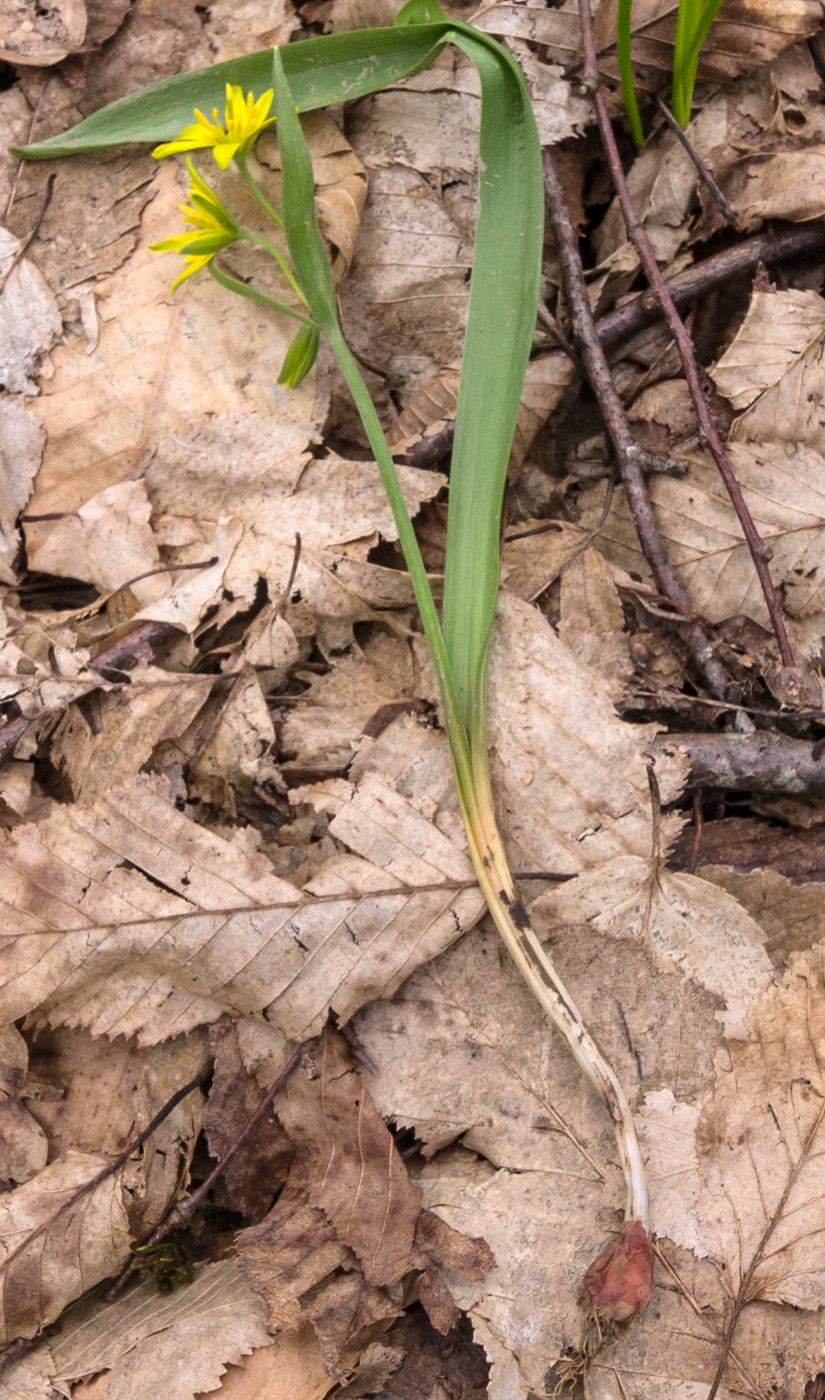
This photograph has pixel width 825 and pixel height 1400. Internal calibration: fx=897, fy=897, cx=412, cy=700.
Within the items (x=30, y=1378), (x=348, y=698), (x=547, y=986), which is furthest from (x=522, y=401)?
(x=30, y=1378)

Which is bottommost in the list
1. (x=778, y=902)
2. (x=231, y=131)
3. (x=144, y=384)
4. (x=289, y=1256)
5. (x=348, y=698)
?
(x=289, y=1256)

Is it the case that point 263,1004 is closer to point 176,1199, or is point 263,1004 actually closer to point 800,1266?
point 176,1199

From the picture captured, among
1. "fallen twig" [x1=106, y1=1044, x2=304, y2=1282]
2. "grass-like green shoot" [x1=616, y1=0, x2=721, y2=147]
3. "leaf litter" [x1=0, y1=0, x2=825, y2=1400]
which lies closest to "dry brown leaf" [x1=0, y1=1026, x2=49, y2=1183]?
"leaf litter" [x1=0, y1=0, x2=825, y2=1400]

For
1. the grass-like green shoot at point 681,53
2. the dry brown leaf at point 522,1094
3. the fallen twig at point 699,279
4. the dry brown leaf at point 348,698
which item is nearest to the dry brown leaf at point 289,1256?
the dry brown leaf at point 522,1094

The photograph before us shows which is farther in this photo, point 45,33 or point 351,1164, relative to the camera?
point 45,33

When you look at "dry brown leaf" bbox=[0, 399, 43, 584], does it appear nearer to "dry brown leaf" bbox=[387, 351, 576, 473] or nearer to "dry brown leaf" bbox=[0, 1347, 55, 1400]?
"dry brown leaf" bbox=[387, 351, 576, 473]

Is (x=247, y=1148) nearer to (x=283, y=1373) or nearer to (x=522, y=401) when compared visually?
(x=283, y=1373)

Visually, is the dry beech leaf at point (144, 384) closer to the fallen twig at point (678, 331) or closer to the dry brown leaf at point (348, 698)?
the dry brown leaf at point (348, 698)
